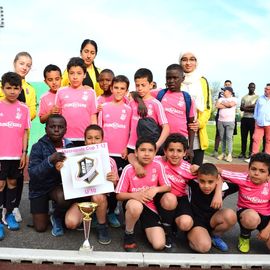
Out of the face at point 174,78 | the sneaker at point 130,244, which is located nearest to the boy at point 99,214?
the sneaker at point 130,244

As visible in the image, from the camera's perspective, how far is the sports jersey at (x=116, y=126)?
441 cm

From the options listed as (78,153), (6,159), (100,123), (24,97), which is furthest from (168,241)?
(24,97)

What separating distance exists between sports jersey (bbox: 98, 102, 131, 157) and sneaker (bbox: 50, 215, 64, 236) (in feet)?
3.20

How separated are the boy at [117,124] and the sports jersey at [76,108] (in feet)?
0.54

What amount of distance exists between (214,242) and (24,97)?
9.50 feet

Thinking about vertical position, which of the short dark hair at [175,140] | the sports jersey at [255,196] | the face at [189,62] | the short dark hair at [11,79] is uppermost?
the face at [189,62]

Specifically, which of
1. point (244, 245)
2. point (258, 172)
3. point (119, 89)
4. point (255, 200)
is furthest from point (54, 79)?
point (244, 245)

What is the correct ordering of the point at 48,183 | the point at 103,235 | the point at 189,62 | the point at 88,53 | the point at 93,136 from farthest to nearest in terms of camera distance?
the point at 88,53 → the point at 189,62 → the point at 48,183 → the point at 93,136 → the point at 103,235

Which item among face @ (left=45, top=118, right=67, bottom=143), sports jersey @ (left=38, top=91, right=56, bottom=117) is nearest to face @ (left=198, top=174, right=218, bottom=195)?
face @ (left=45, top=118, right=67, bottom=143)

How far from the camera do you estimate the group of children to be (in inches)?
149

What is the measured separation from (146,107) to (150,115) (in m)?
0.11

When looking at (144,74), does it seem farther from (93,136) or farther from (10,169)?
(10,169)

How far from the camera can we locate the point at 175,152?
398 cm

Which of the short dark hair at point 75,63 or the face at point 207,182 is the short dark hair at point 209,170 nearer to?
the face at point 207,182
